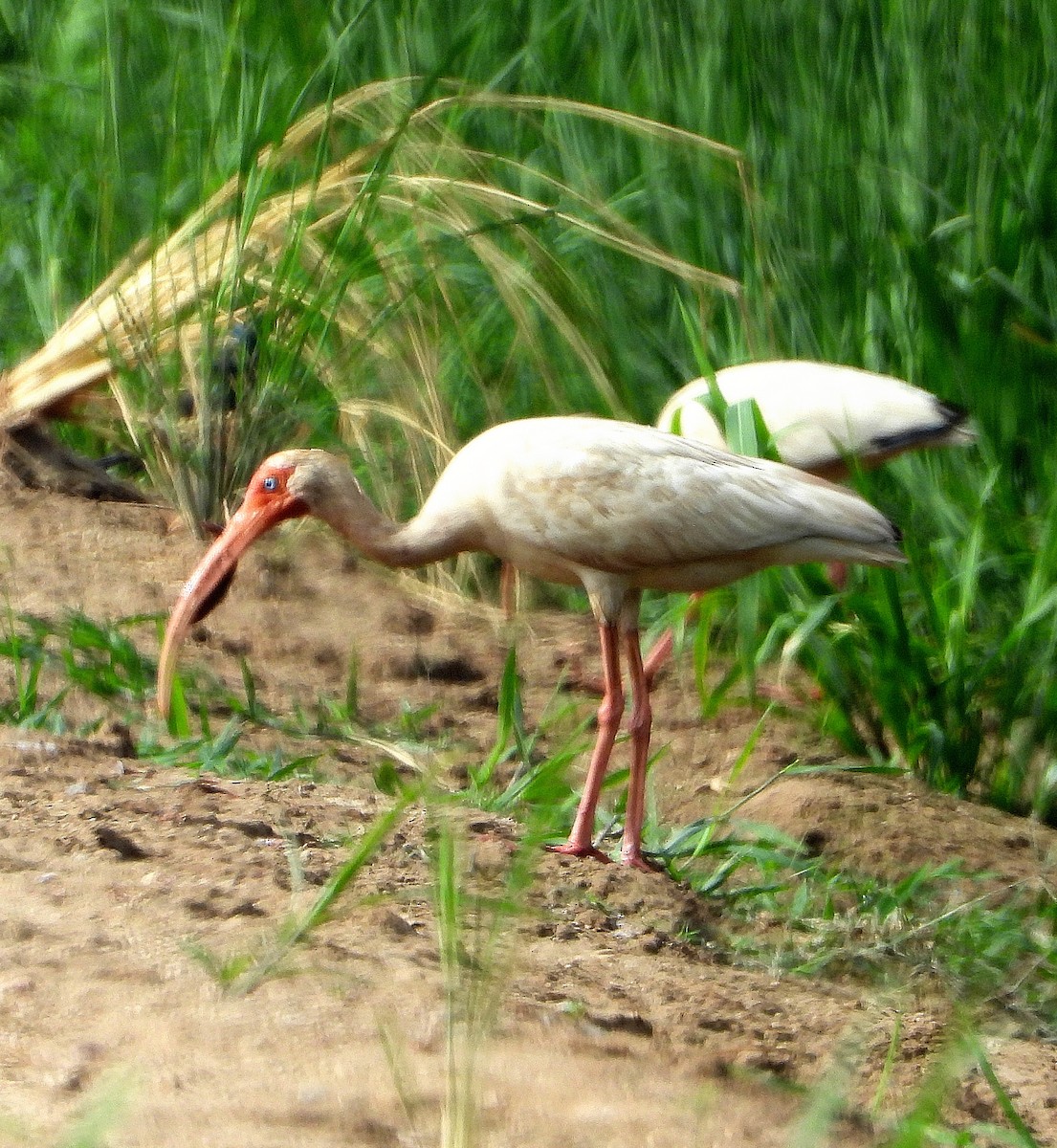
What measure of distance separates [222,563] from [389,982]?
6.81 feet

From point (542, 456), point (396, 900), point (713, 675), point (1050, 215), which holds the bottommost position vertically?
point (713, 675)

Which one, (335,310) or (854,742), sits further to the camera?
(335,310)

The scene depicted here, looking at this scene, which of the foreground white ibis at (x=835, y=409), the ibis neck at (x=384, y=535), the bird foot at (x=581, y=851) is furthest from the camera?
the foreground white ibis at (x=835, y=409)

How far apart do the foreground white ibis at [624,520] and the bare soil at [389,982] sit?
36 cm

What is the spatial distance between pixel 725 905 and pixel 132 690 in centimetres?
141

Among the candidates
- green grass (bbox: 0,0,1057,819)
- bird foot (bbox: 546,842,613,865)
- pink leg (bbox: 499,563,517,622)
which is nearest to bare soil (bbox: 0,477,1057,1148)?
bird foot (bbox: 546,842,613,865)

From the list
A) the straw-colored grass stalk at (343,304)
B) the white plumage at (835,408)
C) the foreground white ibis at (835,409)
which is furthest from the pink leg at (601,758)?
the straw-colored grass stalk at (343,304)

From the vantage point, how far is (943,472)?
543 centimetres

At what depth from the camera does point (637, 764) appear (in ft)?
13.2

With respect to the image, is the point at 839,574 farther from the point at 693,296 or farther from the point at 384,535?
the point at 384,535

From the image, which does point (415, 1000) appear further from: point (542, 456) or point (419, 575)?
point (419, 575)

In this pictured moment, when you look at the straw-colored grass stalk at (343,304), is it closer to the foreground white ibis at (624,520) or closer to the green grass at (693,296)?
the green grass at (693,296)

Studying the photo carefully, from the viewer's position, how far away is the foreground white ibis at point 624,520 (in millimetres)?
3998

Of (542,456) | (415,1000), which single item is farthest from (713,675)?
(415,1000)
